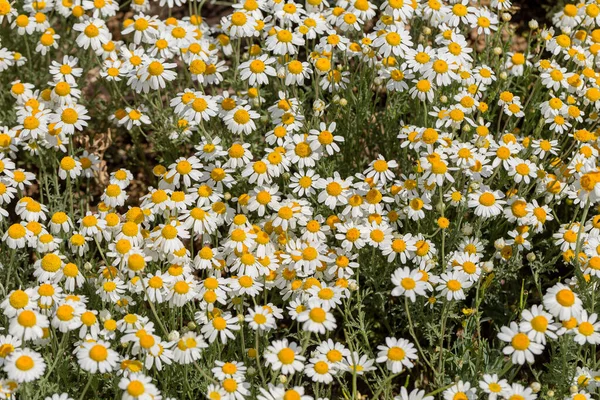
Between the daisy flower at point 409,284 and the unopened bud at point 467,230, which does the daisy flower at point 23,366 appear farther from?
the unopened bud at point 467,230

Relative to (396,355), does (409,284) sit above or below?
above

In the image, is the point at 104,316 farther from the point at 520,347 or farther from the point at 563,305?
the point at 563,305

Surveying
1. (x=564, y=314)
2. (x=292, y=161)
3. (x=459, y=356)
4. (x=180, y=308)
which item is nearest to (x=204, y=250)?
(x=180, y=308)

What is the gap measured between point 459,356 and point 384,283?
0.77m

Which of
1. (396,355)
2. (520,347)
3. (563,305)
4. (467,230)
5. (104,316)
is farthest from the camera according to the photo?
(467,230)

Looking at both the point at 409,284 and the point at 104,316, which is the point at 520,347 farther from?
the point at 104,316

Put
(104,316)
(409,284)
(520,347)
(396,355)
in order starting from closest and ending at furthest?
(520,347)
(396,355)
(409,284)
(104,316)

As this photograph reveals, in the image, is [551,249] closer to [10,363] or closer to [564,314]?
[564,314]

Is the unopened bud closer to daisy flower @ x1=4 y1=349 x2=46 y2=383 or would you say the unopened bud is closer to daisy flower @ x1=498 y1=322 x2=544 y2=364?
daisy flower @ x1=498 y1=322 x2=544 y2=364

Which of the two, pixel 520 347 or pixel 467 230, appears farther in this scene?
pixel 467 230

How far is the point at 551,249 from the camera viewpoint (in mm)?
5387

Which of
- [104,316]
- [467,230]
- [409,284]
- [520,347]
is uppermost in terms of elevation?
[467,230]

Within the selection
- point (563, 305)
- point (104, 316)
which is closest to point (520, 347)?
point (563, 305)

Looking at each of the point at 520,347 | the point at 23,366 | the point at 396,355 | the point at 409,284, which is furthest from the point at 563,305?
the point at 23,366
